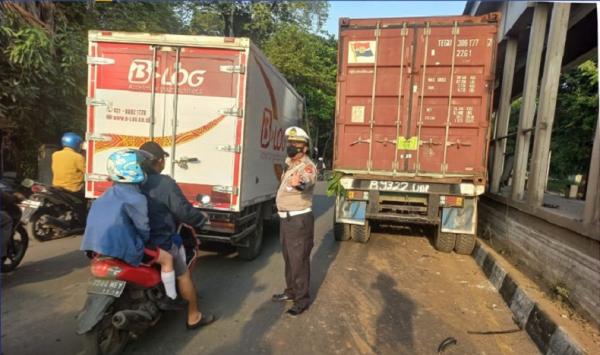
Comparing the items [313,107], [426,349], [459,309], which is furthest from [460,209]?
[313,107]

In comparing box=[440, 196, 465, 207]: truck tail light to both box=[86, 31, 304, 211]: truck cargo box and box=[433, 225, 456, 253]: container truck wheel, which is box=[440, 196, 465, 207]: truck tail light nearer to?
box=[433, 225, 456, 253]: container truck wheel

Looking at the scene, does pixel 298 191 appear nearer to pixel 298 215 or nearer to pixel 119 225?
pixel 298 215

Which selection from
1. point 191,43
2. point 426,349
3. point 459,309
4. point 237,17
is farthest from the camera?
point 237,17

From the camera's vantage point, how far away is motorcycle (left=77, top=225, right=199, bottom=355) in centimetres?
290

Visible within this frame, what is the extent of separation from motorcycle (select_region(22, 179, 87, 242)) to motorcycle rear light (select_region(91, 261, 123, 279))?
3692 mm

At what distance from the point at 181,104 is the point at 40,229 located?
3.37 metres

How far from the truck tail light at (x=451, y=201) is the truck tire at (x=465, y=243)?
604mm

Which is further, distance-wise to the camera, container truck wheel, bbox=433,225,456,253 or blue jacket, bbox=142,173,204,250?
container truck wheel, bbox=433,225,456,253

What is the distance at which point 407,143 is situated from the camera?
22.4 feet

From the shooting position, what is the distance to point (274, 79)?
6.57 meters

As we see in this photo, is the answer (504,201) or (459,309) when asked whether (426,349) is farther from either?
(504,201)

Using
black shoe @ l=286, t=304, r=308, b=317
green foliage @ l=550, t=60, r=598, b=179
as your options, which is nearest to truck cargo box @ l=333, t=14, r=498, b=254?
black shoe @ l=286, t=304, r=308, b=317

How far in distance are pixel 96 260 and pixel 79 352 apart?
2.51ft

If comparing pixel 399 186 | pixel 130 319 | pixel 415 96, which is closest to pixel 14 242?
pixel 130 319
